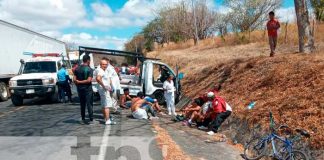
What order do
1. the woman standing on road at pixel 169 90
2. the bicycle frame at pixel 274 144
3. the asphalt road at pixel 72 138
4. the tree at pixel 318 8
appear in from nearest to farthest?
the bicycle frame at pixel 274 144
the asphalt road at pixel 72 138
the woman standing on road at pixel 169 90
the tree at pixel 318 8

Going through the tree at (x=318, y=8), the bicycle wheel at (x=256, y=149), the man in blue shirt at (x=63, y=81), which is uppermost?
the tree at (x=318, y=8)

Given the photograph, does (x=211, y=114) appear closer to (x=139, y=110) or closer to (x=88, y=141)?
(x=139, y=110)

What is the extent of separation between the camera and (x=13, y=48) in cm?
1948

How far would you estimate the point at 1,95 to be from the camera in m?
18.4

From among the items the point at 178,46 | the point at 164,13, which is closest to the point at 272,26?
the point at 178,46

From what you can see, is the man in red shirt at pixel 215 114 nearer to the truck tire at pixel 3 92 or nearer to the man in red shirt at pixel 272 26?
the man in red shirt at pixel 272 26

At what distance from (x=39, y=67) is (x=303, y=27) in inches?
446

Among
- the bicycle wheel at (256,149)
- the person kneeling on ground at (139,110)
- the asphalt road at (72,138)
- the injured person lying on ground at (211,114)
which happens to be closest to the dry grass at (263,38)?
the injured person lying on ground at (211,114)

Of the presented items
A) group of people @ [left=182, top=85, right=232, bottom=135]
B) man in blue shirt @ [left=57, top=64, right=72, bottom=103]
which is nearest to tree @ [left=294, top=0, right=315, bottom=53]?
group of people @ [left=182, top=85, right=232, bottom=135]

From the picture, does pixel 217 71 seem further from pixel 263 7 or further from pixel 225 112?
pixel 263 7

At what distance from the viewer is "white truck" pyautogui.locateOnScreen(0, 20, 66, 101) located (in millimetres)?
18375

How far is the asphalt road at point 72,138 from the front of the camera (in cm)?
731

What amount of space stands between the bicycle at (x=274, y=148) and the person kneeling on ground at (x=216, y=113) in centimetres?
243

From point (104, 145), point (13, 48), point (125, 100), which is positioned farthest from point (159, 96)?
point (13, 48)
